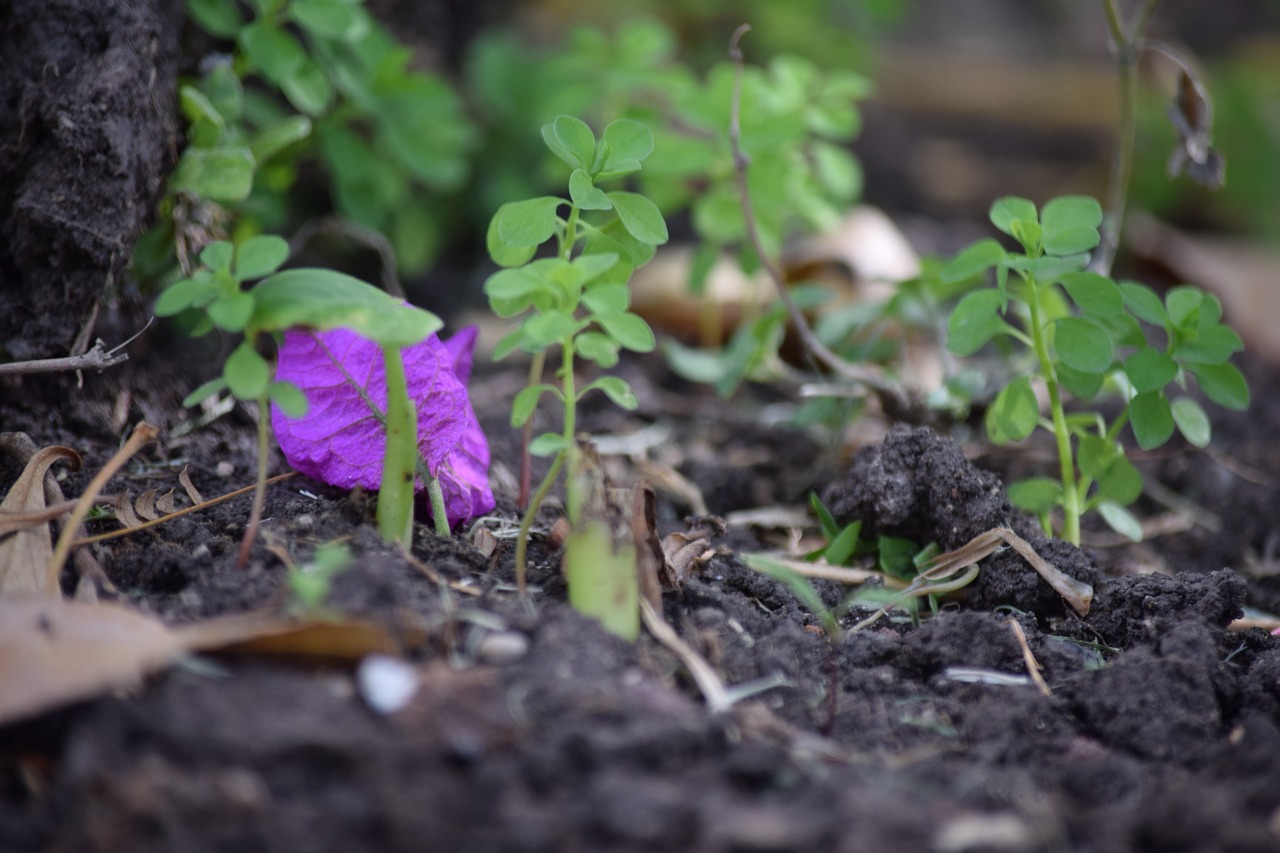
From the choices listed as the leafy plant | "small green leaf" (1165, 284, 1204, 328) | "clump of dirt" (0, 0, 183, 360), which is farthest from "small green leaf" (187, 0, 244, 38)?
"small green leaf" (1165, 284, 1204, 328)

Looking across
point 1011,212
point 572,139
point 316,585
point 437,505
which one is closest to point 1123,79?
point 1011,212

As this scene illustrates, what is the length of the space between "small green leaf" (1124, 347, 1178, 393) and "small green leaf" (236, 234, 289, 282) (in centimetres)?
118

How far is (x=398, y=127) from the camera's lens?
2553 millimetres

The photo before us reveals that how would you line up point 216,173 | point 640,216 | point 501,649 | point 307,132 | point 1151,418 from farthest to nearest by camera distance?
point 307,132 → point 216,173 → point 1151,418 → point 640,216 → point 501,649

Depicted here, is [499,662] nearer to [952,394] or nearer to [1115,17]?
[952,394]

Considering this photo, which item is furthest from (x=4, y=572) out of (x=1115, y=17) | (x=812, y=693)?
(x=1115, y=17)

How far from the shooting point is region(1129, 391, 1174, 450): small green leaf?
1.54 m

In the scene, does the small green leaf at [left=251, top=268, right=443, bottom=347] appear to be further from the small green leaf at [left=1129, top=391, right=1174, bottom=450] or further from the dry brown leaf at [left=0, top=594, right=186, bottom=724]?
the small green leaf at [left=1129, top=391, right=1174, bottom=450]

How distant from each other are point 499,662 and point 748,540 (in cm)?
79

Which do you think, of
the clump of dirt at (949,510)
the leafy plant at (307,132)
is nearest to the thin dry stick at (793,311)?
the clump of dirt at (949,510)

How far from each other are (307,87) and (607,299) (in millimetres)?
1137

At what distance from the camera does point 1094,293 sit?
153cm

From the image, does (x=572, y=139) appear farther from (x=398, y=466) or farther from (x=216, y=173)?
(x=216, y=173)

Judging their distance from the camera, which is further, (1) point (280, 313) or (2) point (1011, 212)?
(2) point (1011, 212)
